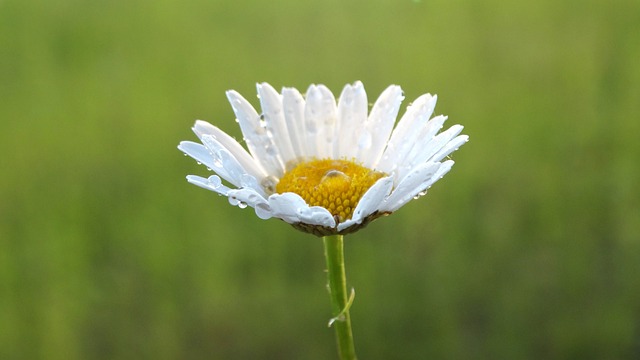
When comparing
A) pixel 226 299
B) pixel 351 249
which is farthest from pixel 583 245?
pixel 226 299

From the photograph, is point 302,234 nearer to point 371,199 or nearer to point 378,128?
point 378,128

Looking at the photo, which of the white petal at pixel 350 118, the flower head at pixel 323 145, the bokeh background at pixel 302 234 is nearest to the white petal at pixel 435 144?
the flower head at pixel 323 145

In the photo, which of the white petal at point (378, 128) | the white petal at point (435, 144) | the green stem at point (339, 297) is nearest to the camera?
the green stem at point (339, 297)

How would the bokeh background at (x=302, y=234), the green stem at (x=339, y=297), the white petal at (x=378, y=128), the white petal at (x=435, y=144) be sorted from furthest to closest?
1. the bokeh background at (x=302, y=234)
2. the white petal at (x=378, y=128)
3. the white petal at (x=435, y=144)
4. the green stem at (x=339, y=297)

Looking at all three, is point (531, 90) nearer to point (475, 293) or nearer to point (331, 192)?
point (475, 293)

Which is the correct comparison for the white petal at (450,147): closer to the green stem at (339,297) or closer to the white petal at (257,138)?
the green stem at (339,297)

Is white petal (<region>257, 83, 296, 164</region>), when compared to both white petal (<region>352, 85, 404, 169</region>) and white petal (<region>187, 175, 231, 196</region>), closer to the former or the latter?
white petal (<region>352, 85, 404, 169</region>)
